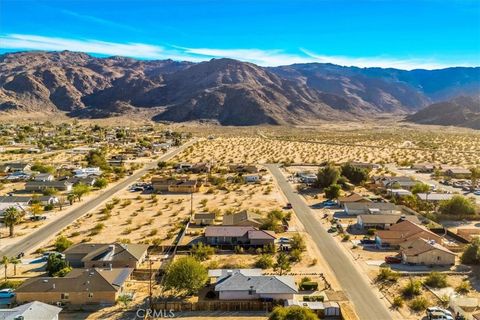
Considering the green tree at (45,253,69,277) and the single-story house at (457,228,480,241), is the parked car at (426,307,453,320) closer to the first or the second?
the single-story house at (457,228,480,241)

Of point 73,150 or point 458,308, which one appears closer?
point 458,308

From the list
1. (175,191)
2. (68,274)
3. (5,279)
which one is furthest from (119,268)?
(175,191)

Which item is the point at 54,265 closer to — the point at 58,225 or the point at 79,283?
the point at 79,283

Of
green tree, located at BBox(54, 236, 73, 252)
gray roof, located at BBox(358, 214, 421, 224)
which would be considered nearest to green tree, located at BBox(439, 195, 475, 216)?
gray roof, located at BBox(358, 214, 421, 224)

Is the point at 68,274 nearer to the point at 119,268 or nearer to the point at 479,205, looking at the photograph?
the point at 119,268

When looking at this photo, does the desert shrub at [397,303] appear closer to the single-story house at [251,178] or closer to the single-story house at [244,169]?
the single-story house at [251,178]

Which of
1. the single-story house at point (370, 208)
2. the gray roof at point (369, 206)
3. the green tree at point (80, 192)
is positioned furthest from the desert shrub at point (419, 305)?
the green tree at point (80, 192)

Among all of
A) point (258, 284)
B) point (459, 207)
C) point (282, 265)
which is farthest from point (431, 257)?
point (459, 207)
